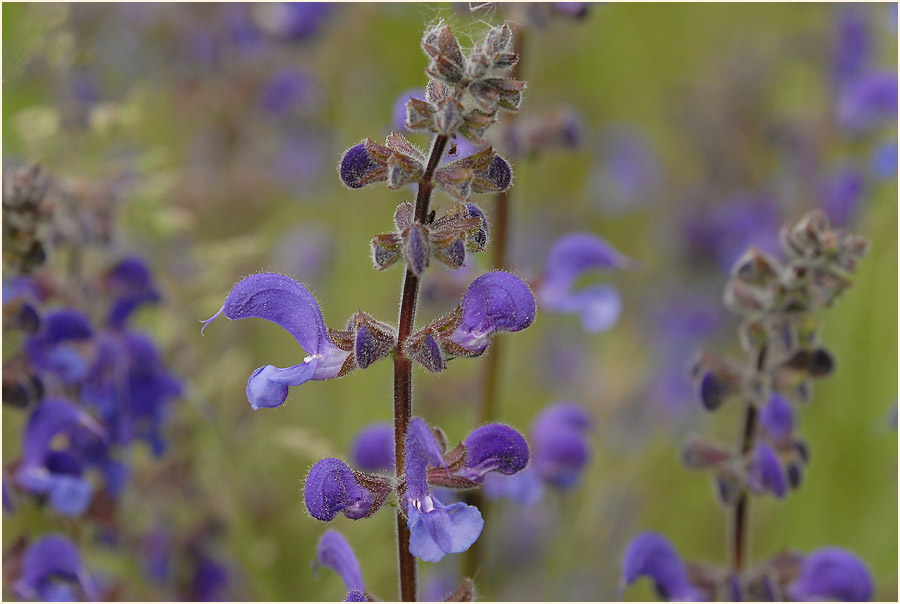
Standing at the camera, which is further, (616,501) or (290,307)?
(616,501)

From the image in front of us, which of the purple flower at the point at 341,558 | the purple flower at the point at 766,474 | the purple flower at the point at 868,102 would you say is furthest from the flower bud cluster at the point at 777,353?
the purple flower at the point at 868,102

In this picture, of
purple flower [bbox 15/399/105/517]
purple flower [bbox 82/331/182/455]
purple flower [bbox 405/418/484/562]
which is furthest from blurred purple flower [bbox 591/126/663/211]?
purple flower [bbox 405/418/484/562]

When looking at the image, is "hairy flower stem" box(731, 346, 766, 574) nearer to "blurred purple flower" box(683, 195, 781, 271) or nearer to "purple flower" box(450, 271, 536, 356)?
"purple flower" box(450, 271, 536, 356)

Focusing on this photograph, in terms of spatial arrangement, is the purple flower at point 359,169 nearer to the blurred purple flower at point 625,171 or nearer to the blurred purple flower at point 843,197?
the blurred purple flower at point 843,197

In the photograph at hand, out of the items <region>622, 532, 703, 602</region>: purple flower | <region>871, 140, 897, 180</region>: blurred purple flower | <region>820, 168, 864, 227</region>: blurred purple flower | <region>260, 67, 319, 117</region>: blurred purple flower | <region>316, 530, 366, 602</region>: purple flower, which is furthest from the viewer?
<region>260, 67, 319, 117</region>: blurred purple flower

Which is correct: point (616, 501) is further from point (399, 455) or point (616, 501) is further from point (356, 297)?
point (399, 455)

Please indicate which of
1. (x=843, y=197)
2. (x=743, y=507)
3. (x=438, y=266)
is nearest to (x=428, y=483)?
(x=743, y=507)

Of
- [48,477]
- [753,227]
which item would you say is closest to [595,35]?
[753,227]

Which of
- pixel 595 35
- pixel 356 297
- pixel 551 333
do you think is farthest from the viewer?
pixel 595 35

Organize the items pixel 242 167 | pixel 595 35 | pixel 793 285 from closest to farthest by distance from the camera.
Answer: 1. pixel 793 285
2. pixel 242 167
3. pixel 595 35
